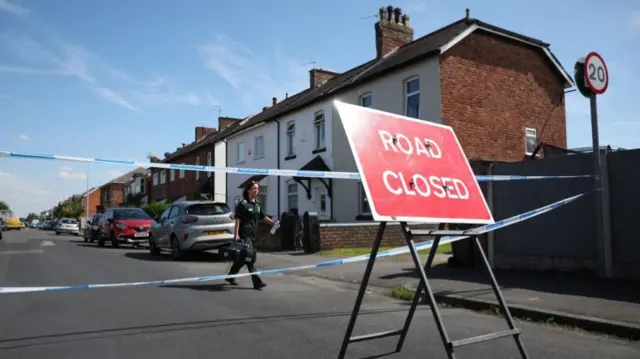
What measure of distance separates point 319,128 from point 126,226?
9.30 m

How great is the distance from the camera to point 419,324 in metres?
6.20

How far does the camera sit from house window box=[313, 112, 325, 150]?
2358cm

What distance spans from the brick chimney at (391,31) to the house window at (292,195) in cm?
735

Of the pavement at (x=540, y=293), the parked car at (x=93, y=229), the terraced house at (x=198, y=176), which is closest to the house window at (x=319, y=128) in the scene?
the parked car at (x=93, y=229)

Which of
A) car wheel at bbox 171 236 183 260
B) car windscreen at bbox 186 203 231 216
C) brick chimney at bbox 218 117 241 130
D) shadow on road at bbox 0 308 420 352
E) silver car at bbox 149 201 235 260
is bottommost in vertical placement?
shadow on road at bbox 0 308 420 352

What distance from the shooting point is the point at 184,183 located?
42438 mm

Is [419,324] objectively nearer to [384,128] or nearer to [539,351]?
[539,351]

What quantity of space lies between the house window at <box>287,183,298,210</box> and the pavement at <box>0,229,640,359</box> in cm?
1586

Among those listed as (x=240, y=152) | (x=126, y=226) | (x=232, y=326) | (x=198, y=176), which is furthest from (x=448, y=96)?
(x=198, y=176)

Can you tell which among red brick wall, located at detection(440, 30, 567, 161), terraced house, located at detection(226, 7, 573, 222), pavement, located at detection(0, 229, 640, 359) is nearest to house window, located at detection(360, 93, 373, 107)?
terraced house, located at detection(226, 7, 573, 222)

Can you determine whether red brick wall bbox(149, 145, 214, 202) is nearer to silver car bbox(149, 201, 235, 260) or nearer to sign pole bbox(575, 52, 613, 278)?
silver car bbox(149, 201, 235, 260)

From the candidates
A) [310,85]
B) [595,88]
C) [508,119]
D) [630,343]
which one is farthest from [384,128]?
[310,85]

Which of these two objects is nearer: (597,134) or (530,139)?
(597,134)

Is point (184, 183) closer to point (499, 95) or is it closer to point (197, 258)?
point (197, 258)
